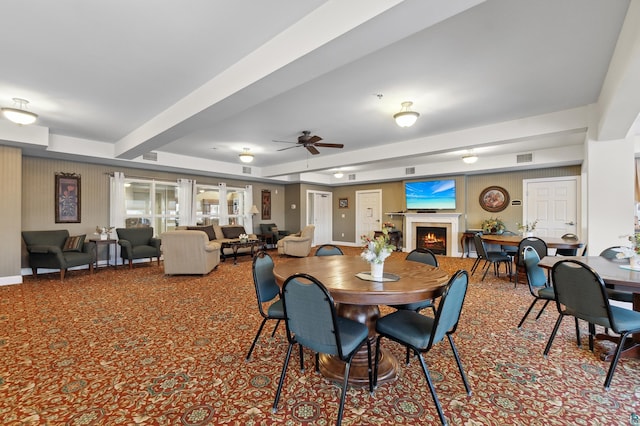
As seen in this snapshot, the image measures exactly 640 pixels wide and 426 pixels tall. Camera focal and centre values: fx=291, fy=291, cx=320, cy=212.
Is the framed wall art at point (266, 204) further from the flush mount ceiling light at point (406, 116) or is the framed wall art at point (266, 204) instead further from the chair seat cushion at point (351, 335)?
the chair seat cushion at point (351, 335)

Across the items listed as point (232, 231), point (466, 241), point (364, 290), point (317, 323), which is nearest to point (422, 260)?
point (364, 290)

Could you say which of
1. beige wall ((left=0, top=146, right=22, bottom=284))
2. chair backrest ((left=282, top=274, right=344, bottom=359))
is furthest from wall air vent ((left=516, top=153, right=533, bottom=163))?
beige wall ((left=0, top=146, right=22, bottom=284))

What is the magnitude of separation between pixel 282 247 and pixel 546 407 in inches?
264

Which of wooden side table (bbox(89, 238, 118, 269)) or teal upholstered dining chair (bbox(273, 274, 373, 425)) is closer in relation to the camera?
teal upholstered dining chair (bbox(273, 274, 373, 425))

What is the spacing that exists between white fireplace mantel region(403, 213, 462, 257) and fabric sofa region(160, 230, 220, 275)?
6.21 m

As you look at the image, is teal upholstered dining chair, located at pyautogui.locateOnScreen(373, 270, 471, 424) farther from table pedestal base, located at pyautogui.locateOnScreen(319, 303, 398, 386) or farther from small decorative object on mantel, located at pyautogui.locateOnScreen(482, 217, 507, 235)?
small decorative object on mantel, located at pyautogui.locateOnScreen(482, 217, 507, 235)

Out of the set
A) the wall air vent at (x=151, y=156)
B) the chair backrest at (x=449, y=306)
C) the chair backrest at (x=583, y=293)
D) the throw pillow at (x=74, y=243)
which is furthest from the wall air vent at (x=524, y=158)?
the throw pillow at (x=74, y=243)

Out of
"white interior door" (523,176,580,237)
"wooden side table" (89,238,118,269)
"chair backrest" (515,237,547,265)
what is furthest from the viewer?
"white interior door" (523,176,580,237)

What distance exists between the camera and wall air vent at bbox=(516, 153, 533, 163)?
22.3 ft

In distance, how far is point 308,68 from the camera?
2.46m

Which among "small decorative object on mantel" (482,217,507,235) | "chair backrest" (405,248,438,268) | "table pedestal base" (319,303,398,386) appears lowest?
"table pedestal base" (319,303,398,386)

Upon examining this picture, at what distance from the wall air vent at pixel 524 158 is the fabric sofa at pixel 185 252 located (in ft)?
23.7

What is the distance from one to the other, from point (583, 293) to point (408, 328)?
1.51 meters

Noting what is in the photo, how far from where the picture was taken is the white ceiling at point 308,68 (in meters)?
2.13
